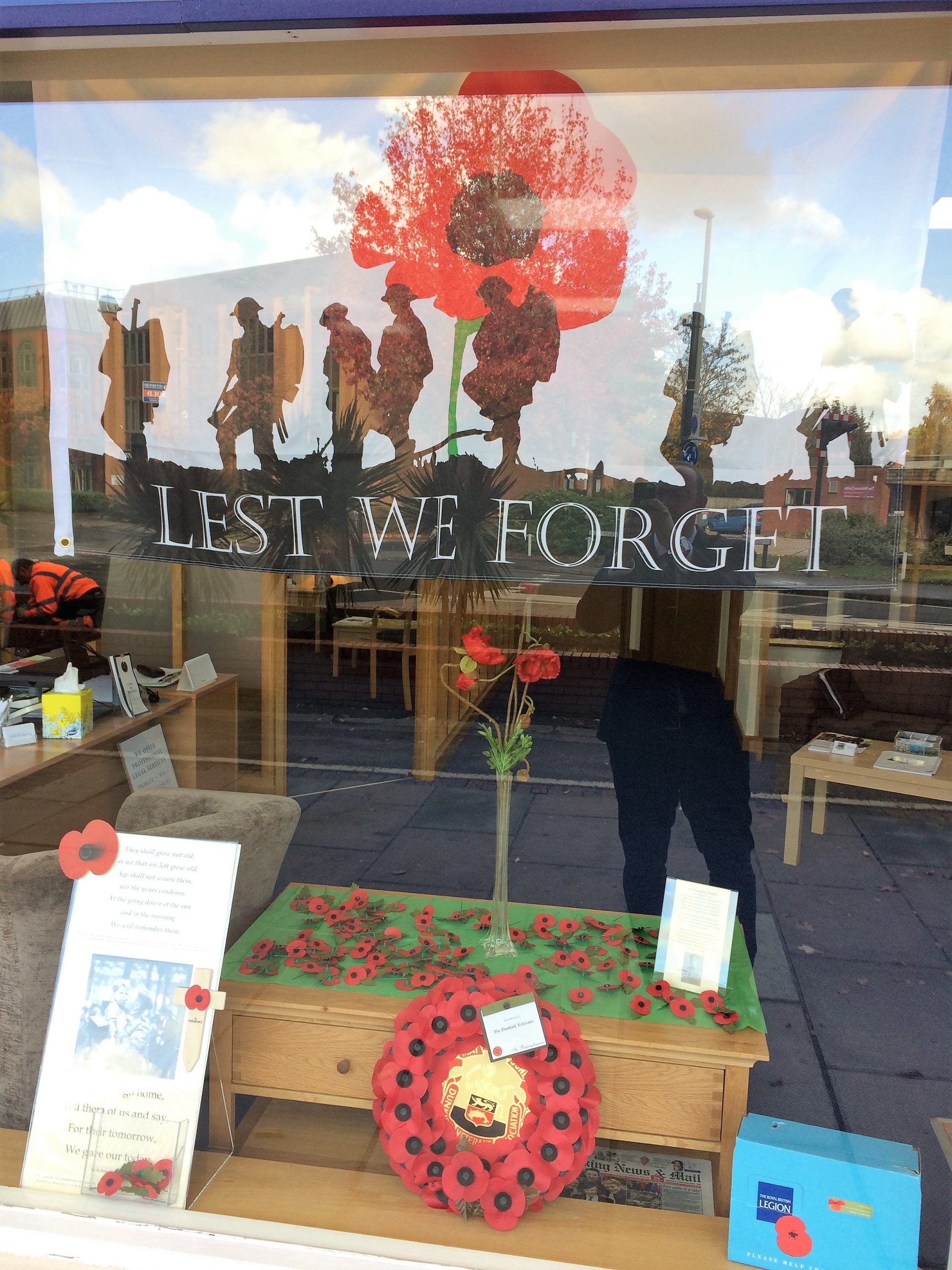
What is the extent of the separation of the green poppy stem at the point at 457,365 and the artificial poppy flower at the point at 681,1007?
1307 millimetres

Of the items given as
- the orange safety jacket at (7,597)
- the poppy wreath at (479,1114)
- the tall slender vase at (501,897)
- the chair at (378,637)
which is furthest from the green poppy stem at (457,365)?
the chair at (378,637)

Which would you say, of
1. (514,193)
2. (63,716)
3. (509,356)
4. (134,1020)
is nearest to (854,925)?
(509,356)

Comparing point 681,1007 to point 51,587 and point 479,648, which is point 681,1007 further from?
point 51,587

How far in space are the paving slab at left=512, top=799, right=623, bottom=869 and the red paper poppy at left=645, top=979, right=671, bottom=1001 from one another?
5.86 feet

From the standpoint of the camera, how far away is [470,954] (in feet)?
6.77

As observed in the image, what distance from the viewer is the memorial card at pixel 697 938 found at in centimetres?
193

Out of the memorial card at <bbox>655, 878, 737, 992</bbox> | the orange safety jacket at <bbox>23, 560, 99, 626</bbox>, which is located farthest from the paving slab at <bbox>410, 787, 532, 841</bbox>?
the memorial card at <bbox>655, 878, 737, 992</bbox>

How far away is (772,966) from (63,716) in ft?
8.59

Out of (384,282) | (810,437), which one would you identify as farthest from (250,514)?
(810,437)

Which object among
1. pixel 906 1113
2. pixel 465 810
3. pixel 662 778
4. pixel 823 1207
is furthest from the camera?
pixel 465 810

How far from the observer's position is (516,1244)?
4.89ft

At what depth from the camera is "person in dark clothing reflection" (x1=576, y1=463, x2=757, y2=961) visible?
2.72 meters

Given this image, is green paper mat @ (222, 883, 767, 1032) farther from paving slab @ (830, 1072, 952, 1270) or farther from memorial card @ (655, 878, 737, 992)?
paving slab @ (830, 1072, 952, 1270)

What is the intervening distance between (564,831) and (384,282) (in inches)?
105
